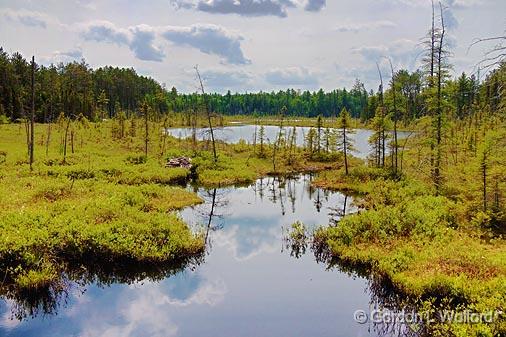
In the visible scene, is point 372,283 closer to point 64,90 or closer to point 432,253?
point 432,253

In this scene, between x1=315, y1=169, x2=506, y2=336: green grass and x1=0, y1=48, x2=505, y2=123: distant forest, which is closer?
x1=315, y1=169, x2=506, y2=336: green grass

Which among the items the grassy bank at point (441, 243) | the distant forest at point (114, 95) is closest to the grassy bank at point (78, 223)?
the grassy bank at point (441, 243)

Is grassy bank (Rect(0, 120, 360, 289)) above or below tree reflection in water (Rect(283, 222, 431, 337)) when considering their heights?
above

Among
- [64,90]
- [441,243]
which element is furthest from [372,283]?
[64,90]

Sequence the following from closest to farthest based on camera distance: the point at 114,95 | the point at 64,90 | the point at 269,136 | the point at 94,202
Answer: the point at 94,202
the point at 64,90
the point at 269,136
the point at 114,95

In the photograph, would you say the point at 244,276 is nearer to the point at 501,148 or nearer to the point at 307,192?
the point at 501,148

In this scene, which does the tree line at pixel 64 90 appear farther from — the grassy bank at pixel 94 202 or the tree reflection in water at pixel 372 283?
the tree reflection in water at pixel 372 283

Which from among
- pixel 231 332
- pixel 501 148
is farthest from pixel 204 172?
pixel 231 332

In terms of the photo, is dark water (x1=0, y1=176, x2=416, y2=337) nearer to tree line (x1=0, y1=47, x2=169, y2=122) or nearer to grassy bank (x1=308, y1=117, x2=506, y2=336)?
grassy bank (x1=308, y1=117, x2=506, y2=336)

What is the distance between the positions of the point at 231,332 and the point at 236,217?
16.4 meters

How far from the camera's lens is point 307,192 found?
41094 millimetres

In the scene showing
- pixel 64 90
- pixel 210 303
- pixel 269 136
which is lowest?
pixel 210 303

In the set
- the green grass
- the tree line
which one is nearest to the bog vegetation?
the green grass

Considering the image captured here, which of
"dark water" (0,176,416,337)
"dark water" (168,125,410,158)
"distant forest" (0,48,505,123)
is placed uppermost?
"distant forest" (0,48,505,123)
